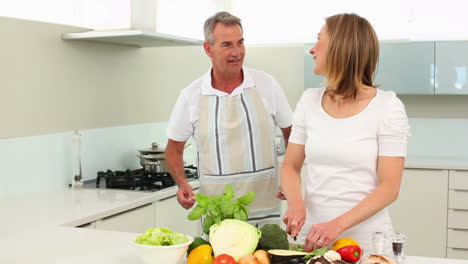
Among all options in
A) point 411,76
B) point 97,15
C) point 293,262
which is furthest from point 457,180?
point 293,262

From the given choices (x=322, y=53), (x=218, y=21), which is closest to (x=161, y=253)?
(x=322, y=53)

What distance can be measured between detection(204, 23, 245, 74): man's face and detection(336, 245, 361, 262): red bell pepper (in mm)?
1197

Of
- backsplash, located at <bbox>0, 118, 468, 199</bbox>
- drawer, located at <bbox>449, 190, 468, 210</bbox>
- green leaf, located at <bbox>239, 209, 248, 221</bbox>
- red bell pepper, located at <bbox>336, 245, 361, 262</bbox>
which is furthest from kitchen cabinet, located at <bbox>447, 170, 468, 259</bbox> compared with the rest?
green leaf, located at <bbox>239, 209, 248, 221</bbox>

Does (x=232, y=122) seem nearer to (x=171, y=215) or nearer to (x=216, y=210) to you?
(x=171, y=215)

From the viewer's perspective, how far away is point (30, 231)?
208 cm

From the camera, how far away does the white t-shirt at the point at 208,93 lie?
2.54 meters

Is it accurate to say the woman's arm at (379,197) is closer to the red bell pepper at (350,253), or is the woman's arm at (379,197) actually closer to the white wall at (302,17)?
the red bell pepper at (350,253)

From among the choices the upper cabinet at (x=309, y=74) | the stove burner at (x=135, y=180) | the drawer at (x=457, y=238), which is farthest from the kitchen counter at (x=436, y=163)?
the stove burner at (x=135, y=180)

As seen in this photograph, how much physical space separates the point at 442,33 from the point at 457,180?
117 cm

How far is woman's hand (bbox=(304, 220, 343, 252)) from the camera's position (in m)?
1.57

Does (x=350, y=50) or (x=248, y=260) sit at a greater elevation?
(x=350, y=50)

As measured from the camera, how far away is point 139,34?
9.64 feet

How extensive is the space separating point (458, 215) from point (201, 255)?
3.02 meters

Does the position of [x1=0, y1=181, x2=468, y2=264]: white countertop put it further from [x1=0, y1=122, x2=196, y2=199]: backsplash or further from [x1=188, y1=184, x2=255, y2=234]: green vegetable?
[x1=188, y1=184, x2=255, y2=234]: green vegetable
